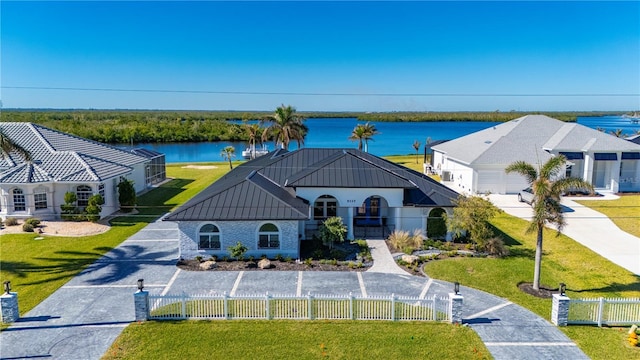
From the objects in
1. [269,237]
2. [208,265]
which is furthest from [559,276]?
[208,265]

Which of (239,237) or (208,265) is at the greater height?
(239,237)

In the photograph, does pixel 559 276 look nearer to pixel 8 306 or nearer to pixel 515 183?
pixel 515 183

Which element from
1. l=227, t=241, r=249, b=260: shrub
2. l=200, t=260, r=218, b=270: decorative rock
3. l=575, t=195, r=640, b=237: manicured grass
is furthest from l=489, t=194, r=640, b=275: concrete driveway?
l=200, t=260, r=218, b=270: decorative rock

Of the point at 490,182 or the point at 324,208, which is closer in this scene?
the point at 324,208

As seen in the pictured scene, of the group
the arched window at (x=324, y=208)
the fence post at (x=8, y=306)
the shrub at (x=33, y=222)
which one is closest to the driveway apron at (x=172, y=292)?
the fence post at (x=8, y=306)

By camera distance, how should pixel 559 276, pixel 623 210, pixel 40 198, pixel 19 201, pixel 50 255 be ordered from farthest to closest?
pixel 623 210
pixel 40 198
pixel 19 201
pixel 50 255
pixel 559 276

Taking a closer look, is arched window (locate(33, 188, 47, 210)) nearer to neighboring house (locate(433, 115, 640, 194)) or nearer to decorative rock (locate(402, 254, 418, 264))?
Answer: decorative rock (locate(402, 254, 418, 264))
